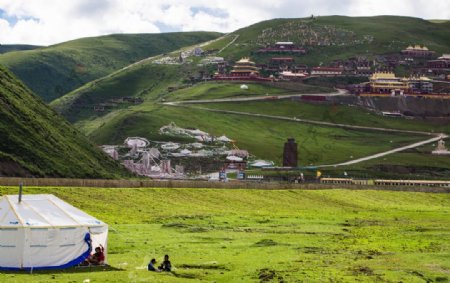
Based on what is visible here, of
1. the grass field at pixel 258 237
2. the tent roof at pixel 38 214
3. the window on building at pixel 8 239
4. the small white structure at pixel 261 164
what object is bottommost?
the small white structure at pixel 261 164

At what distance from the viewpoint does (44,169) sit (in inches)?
4267

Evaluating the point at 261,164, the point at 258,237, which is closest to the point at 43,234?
the point at 258,237

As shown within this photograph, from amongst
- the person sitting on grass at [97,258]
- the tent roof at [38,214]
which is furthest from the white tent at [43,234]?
the person sitting on grass at [97,258]

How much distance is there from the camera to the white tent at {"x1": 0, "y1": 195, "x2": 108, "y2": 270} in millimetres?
46188

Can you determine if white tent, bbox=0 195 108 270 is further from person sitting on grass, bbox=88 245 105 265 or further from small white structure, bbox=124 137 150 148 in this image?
small white structure, bbox=124 137 150 148

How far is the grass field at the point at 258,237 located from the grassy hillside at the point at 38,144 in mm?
21271

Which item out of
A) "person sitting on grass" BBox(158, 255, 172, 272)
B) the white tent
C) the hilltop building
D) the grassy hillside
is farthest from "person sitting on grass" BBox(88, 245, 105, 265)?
the hilltop building

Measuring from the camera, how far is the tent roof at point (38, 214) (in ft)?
154

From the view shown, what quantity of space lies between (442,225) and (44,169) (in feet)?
160

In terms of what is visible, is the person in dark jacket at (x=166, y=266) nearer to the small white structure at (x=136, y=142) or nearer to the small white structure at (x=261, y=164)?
the small white structure at (x=261, y=164)

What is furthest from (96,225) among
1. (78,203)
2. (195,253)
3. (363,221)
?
(363,221)

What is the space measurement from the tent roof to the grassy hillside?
176 ft

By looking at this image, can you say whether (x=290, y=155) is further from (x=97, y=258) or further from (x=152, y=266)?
(x=152, y=266)

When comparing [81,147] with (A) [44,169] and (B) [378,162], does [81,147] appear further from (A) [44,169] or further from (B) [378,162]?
(B) [378,162]
